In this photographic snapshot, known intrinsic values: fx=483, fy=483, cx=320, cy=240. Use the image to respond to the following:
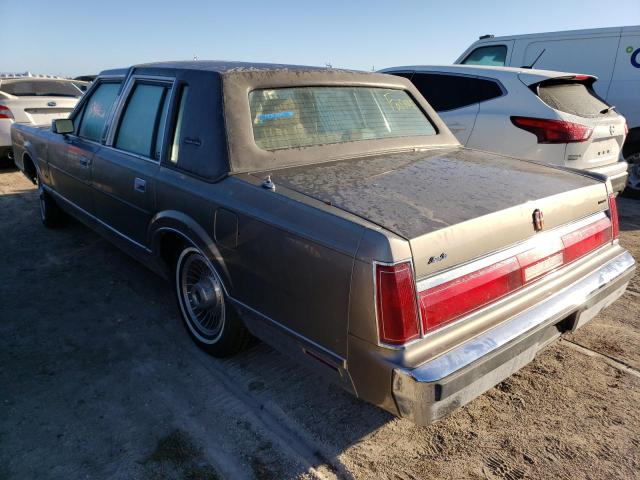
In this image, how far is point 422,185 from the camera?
2.38 meters

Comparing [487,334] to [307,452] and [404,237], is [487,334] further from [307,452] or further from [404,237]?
[307,452]

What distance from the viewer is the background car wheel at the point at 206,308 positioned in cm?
276

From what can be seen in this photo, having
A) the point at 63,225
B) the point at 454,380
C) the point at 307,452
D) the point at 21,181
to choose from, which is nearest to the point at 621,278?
the point at 454,380

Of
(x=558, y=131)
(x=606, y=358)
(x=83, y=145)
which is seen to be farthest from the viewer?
(x=558, y=131)

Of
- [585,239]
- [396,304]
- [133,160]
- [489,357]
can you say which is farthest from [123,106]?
[585,239]

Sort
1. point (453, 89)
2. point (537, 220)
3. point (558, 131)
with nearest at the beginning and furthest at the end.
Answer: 1. point (537, 220)
2. point (558, 131)
3. point (453, 89)

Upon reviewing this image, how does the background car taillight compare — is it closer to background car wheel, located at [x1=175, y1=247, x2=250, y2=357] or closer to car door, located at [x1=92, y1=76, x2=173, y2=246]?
background car wheel, located at [x1=175, y1=247, x2=250, y2=357]

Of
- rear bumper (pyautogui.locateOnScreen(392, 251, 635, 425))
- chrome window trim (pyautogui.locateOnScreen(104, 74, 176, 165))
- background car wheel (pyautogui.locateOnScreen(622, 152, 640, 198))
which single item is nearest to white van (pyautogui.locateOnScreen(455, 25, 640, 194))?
background car wheel (pyautogui.locateOnScreen(622, 152, 640, 198))

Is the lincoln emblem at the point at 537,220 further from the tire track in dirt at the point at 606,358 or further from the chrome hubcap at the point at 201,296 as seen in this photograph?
the chrome hubcap at the point at 201,296

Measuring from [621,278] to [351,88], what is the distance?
1977 millimetres

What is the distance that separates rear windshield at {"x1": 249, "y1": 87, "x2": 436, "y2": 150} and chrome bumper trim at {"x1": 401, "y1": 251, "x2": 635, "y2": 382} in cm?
145

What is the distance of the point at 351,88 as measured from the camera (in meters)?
3.22

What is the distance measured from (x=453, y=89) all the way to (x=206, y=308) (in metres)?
4.15

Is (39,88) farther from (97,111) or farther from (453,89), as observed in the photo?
(453,89)
